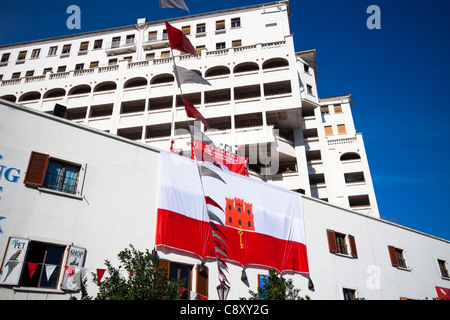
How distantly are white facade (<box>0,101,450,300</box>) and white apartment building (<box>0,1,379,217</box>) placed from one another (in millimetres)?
12443

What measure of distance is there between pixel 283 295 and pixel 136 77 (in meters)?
29.3

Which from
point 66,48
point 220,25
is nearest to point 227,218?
point 220,25

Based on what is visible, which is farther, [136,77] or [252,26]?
[252,26]

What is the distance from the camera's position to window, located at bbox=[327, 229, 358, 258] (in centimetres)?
1760

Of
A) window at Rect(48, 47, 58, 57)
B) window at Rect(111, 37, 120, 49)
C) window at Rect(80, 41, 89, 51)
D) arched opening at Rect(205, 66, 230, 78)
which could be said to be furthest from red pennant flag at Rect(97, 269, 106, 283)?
window at Rect(48, 47, 58, 57)

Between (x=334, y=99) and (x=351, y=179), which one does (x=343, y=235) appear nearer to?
(x=351, y=179)

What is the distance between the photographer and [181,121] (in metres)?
32.0

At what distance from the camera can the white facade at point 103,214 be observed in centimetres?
1138

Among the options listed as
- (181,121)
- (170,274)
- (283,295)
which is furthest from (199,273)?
(181,121)

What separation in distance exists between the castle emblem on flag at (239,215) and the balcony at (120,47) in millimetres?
30821

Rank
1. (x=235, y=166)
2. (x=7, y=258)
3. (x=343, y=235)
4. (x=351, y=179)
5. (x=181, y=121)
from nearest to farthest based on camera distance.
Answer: (x=7, y=258) → (x=343, y=235) → (x=235, y=166) → (x=181, y=121) → (x=351, y=179)

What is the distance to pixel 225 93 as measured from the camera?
34.5 metres

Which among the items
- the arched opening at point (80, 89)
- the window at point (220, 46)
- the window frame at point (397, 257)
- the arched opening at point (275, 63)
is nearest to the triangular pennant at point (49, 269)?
the window frame at point (397, 257)

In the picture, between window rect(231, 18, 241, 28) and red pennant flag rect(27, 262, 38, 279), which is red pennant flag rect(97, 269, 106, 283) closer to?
red pennant flag rect(27, 262, 38, 279)
